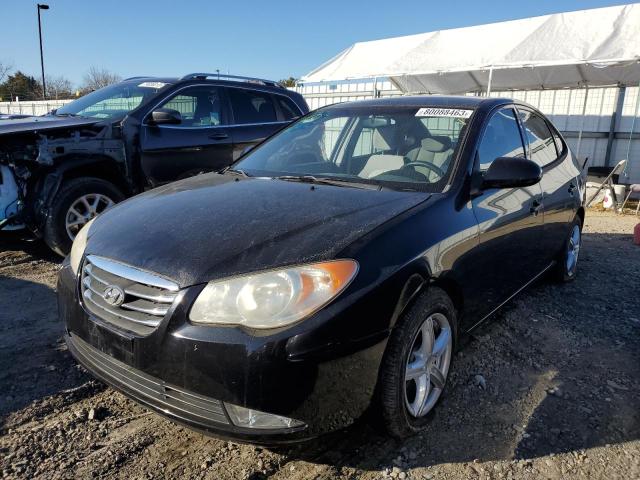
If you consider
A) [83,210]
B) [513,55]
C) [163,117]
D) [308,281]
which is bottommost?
[83,210]

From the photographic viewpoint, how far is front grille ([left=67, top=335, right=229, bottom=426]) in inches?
73.9

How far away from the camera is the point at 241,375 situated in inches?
70.5

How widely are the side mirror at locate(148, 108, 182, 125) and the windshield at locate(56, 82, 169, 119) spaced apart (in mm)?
287

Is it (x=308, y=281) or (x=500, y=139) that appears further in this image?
(x=500, y=139)

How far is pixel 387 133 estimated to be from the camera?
329 centimetres

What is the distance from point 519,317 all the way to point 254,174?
2332mm

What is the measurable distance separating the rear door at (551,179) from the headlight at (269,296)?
241 centimetres

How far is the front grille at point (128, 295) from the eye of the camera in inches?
76.0

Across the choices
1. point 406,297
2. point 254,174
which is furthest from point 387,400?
point 254,174

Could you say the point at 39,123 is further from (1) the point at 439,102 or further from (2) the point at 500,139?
(2) the point at 500,139

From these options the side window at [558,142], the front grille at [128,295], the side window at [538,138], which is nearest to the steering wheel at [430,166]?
the side window at [538,138]

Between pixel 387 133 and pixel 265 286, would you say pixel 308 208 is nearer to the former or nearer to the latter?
pixel 265 286

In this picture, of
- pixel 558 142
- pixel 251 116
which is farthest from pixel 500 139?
pixel 251 116

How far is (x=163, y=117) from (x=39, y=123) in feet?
3.82
